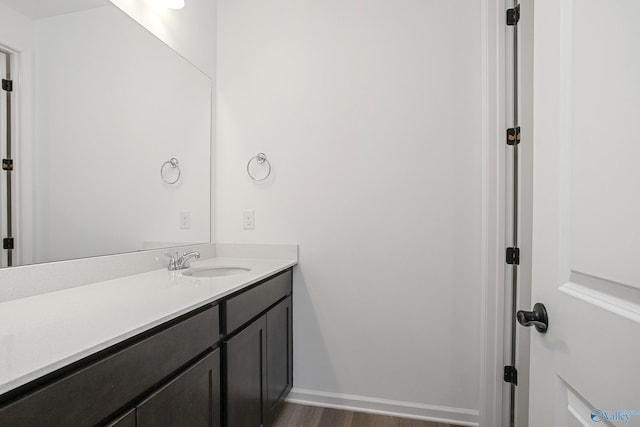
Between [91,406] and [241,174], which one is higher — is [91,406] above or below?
below

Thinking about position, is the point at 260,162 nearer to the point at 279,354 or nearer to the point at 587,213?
the point at 279,354

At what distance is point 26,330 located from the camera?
681 mm

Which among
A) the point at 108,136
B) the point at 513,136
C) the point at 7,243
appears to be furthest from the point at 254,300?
the point at 513,136

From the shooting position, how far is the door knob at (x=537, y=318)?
663 mm

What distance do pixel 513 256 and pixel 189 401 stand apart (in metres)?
1.54

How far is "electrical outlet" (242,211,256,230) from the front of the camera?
6.36ft

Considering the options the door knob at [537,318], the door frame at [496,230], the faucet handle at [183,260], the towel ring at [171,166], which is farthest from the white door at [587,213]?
the towel ring at [171,166]

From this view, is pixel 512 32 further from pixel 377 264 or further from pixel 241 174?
pixel 241 174

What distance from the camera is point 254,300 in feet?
4.38

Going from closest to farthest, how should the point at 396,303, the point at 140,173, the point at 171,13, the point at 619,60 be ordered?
the point at 619,60 < the point at 140,173 < the point at 171,13 < the point at 396,303

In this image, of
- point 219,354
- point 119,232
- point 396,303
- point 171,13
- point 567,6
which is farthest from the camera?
point 396,303

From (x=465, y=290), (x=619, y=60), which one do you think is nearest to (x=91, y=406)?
(x=619, y=60)

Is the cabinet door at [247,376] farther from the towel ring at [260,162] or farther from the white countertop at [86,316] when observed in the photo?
the towel ring at [260,162]

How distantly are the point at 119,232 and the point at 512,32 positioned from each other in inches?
84.9
